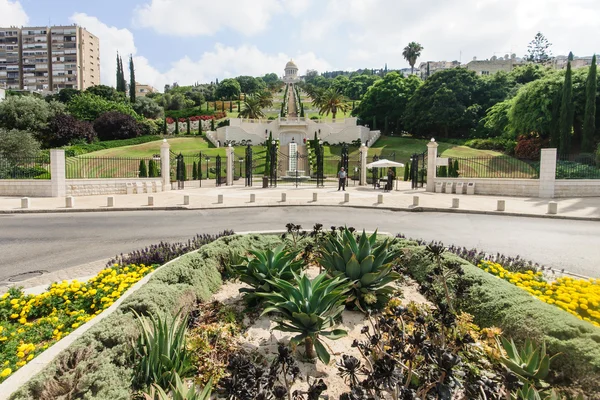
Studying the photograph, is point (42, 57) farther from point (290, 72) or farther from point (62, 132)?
point (62, 132)

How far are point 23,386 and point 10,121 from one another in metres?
52.0

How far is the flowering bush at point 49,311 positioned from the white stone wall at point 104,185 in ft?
61.8

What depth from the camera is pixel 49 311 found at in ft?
17.6

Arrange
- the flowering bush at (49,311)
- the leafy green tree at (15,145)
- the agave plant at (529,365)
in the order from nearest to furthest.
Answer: the agave plant at (529,365)
the flowering bush at (49,311)
the leafy green tree at (15,145)

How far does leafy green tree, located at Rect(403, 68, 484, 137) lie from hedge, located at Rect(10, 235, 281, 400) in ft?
181

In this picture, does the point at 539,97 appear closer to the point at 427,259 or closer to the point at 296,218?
the point at 296,218

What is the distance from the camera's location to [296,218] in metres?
14.5

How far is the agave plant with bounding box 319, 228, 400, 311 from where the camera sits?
4758 millimetres

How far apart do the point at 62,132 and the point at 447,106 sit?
5235cm

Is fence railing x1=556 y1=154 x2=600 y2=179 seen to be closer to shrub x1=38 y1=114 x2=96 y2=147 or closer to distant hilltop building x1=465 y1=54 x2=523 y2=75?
shrub x1=38 y1=114 x2=96 y2=147

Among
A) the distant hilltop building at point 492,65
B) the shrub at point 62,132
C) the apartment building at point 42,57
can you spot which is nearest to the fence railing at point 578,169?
the shrub at point 62,132

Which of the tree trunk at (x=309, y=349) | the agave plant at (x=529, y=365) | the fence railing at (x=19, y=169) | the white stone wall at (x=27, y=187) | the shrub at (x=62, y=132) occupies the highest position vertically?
the shrub at (x=62, y=132)

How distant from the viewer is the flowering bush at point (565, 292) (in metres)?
4.52

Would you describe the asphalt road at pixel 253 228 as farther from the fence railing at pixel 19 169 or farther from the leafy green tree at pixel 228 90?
the leafy green tree at pixel 228 90
